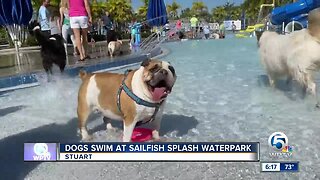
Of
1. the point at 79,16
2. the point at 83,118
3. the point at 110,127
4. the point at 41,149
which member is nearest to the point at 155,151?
the point at 41,149

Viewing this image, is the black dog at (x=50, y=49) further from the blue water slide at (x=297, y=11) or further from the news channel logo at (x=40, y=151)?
the blue water slide at (x=297, y=11)

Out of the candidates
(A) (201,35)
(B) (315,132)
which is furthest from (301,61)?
(A) (201,35)

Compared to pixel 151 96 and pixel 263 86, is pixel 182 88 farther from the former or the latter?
pixel 151 96

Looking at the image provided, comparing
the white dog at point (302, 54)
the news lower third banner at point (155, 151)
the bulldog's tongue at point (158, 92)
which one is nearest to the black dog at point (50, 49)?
the white dog at point (302, 54)

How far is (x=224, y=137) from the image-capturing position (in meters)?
3.09

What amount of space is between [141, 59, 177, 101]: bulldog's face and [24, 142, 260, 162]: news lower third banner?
0.49 metres

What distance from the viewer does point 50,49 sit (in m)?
5.69

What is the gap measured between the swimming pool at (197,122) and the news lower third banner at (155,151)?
158mm

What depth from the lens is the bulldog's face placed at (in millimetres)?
2566

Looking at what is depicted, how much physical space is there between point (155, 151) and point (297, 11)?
41.6 feet

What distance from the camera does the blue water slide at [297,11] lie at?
12370mm

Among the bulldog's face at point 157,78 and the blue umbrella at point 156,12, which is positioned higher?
the blue umbrella at point 156,12

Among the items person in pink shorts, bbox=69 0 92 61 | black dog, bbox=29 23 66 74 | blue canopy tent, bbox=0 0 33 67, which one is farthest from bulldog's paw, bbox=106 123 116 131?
blue canopy tent, bbox=0 0 33 67

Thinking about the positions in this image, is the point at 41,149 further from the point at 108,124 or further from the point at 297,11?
the point at 297,11
